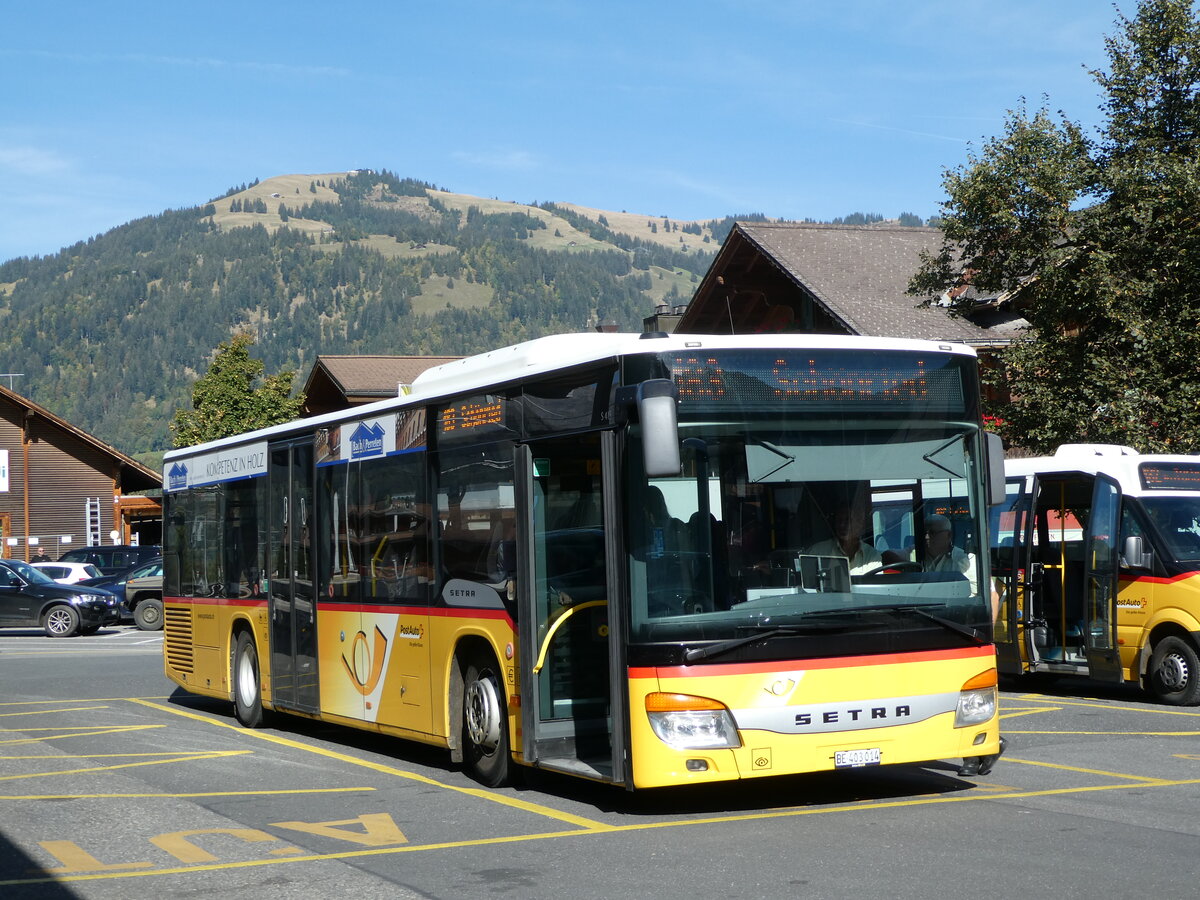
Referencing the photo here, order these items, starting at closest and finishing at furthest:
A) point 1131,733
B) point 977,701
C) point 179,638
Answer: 1. point 977,701
2. point 1131,733
3. point 179,638

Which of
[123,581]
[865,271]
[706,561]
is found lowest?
[123,581]

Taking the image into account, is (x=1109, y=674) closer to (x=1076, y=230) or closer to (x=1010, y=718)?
(x=1010, y=718)

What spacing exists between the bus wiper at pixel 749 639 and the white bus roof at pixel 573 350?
1638 millimetres

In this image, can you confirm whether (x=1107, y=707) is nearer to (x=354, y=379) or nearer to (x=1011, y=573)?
(x=1011, y=573)

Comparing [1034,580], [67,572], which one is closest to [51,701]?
[1034,580]

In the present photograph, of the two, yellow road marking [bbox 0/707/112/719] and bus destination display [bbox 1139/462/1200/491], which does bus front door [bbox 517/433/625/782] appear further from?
yellow road marking [bbox 0/707/112/719]

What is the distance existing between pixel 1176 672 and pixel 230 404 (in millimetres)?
49093

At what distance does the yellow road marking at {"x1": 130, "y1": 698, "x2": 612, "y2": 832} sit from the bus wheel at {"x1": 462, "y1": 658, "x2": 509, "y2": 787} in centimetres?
16

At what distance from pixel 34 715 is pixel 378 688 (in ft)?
20.0

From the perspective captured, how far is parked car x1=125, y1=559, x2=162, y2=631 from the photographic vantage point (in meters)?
36.4

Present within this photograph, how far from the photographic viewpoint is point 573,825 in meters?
8.90

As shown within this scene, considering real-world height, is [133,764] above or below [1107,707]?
above

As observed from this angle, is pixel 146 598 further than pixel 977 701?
Yes

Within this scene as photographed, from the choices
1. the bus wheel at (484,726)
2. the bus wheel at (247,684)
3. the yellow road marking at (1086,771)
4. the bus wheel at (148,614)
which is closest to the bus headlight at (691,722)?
the bus wheel at (484,726)
